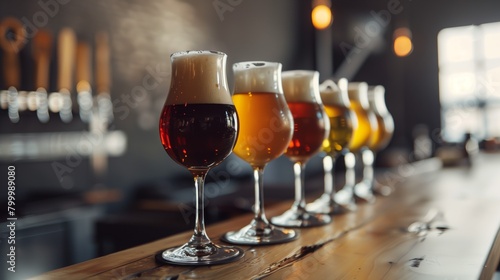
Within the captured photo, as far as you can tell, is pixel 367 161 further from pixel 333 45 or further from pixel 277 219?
pixel 333 45

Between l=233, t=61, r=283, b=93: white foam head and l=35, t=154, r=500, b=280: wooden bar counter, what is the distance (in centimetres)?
30

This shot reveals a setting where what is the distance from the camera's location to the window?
30.2 feet

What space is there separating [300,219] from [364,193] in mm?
574

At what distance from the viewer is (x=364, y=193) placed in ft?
5.47

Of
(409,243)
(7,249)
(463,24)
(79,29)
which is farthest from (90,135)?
(463,24)

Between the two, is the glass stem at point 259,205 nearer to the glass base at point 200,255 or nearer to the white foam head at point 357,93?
the glass base at point 200,255

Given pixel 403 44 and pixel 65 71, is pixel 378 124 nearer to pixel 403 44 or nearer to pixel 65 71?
pixel 65 71

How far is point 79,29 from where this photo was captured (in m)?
4.22

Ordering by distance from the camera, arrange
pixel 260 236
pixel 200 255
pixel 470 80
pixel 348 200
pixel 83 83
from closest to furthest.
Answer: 1. pixel 200 255
2. pixel 260 236
3. pixel 348 200
4. pixel 83 83
5. pixel 470 80

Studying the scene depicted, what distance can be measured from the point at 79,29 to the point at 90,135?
0.85m

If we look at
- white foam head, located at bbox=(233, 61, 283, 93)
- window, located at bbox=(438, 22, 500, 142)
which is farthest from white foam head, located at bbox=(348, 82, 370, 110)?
window, located at bbox=(438, 22, 500, 142)

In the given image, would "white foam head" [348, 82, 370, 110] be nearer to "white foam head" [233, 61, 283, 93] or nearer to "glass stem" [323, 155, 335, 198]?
"glass stem" [323, 155, 335, 198]

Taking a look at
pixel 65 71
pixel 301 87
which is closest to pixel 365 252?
pixel 301 87
